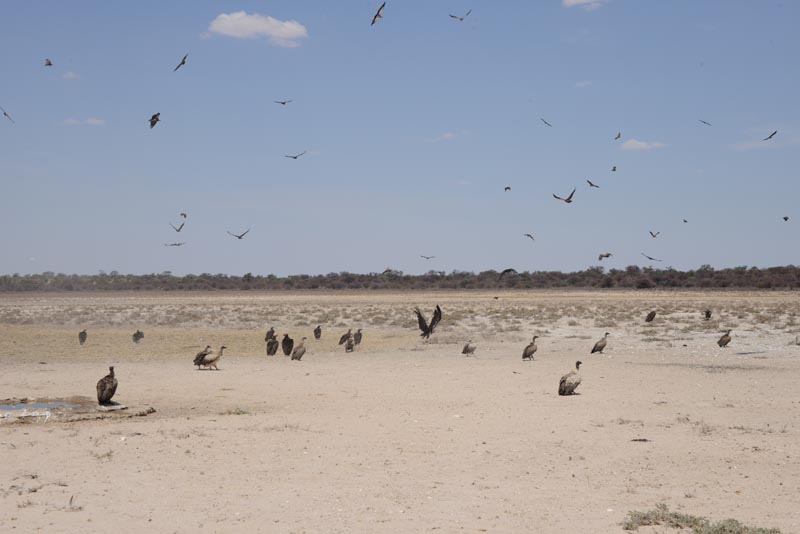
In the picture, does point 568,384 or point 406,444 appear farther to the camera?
point 568,384

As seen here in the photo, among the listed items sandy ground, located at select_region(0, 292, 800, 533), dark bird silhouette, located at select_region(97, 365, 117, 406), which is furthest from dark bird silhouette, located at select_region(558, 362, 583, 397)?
Result: dark bird silhouette, located at select_region(97, 365, 117, 406)

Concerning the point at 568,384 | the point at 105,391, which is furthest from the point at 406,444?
the point at 105,391

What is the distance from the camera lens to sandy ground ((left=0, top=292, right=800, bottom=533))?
895 cm

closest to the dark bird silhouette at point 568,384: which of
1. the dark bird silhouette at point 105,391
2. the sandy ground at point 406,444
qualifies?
the sandy ground at point 406,444

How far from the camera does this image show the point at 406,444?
12.2m

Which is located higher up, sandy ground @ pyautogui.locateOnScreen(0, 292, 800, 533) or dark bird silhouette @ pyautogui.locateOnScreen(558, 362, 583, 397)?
dark bird silhouette @ pyautogui.locateOnScreen(558, 362, 583, 397)

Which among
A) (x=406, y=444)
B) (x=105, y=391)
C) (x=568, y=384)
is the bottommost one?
(x=406, y=444)

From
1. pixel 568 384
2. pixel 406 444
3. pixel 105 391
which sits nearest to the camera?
pixel 406 444

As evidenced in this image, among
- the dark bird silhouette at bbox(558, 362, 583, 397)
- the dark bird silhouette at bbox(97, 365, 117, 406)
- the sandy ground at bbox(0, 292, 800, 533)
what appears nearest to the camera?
the sandy ground at bbox(0, 292, 800, 533)

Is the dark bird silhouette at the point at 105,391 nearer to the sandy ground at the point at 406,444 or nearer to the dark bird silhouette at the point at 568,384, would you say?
the sandy ground at the point at 406,444

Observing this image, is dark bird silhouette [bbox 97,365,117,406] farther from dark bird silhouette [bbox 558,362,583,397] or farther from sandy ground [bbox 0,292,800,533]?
dark bird silhouette [bbox 558,362,583,397]

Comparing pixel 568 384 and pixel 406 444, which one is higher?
pixel 568 384

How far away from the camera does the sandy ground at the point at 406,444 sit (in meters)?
8.95

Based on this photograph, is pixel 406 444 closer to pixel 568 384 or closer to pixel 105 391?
pixel 568 384
